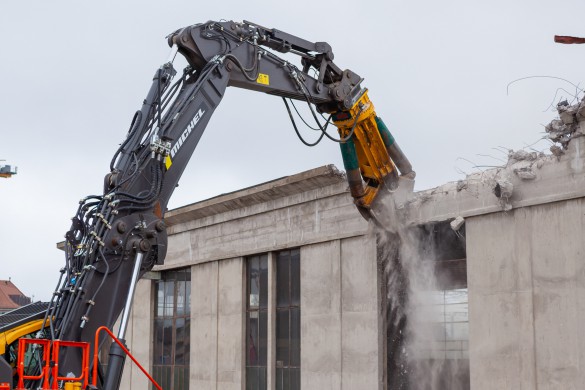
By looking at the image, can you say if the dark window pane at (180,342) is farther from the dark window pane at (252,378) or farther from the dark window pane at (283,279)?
the dark window pane at (283,279)

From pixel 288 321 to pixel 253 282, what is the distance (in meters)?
1.84

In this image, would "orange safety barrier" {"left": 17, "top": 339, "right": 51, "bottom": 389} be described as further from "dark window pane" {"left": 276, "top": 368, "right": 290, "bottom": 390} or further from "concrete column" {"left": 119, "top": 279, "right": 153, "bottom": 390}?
"concrete column" {"left": 119, "top": 279, "right": 153, "bottom": 390}

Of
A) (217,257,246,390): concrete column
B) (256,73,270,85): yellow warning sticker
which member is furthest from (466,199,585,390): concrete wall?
(217,257,246,390): concrete column

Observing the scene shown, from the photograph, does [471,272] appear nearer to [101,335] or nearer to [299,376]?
[299,376]

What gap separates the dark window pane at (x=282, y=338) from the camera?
19.6m

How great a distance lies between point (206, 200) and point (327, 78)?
26.5 ft

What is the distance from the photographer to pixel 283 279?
20094 millimetres

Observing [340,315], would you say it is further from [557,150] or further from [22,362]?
[22,362]

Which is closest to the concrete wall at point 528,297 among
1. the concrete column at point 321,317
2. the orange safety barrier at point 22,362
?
the concrete column at point 321,317

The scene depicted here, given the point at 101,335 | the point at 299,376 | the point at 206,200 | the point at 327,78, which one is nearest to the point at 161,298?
the point at 206,200

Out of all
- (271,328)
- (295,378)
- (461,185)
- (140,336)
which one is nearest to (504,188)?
(461,185)

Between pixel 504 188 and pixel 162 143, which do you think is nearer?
pixel 162 143

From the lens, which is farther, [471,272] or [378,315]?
[378,315]

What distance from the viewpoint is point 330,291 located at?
59.9ft
